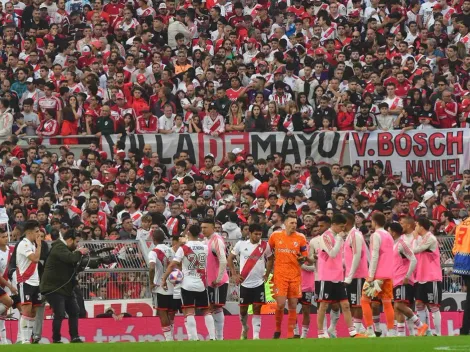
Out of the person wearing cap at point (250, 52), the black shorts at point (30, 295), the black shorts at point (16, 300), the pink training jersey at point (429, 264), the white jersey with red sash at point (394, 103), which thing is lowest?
the black shorts at point (16, 300)

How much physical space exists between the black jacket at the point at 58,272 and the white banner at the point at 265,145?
10.4m

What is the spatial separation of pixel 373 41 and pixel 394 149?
4453 millimetres

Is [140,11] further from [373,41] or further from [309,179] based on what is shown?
[309,179]

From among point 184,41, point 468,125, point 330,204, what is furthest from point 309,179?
point 184,41

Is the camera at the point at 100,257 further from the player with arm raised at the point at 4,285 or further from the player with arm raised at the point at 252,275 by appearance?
the player with arm raised at the point at 252,275

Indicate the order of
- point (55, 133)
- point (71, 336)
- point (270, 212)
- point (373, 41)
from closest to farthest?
point (71, 336)
point (270, 212)
point (55, 133)
point (373, 41)

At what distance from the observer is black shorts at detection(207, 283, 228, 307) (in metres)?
25.0

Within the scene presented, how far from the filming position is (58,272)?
23.4 metres

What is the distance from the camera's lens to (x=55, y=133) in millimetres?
33750

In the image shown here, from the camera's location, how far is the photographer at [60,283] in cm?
2333

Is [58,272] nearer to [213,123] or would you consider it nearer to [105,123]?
[105,123]

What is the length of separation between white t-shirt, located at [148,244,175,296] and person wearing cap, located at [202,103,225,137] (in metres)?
8.47

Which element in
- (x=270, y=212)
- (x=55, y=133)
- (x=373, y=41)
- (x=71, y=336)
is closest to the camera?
(x=71, y=336)

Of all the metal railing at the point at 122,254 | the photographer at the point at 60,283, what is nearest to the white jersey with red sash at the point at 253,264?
the metal railing at the point at 122,254
